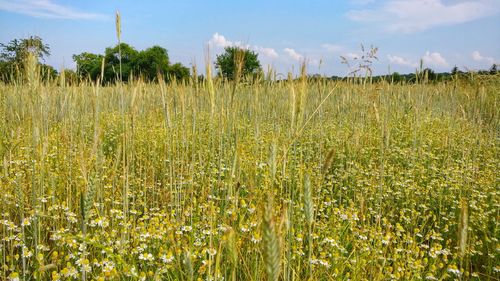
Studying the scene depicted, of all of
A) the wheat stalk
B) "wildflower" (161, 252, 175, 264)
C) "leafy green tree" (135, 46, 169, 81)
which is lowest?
"wildflower" (161, 252, 175, 264)

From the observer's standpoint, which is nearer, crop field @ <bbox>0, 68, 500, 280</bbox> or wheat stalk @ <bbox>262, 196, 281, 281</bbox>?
wheat stalk @ <bbox>262, 196, 281, 281</bbox>

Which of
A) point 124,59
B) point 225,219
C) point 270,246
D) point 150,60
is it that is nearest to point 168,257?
point 225,219

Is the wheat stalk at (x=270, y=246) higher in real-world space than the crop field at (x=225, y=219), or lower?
higher

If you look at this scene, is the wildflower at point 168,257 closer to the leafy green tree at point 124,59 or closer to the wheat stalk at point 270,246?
the wheat stalk at point 270,246

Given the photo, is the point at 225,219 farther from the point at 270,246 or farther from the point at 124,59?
→ the point at 124,59

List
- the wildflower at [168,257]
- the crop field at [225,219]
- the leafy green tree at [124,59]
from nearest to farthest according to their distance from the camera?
the crop field at [225,219], the wildflower at [168,257], the leafy green tree at [124,59]

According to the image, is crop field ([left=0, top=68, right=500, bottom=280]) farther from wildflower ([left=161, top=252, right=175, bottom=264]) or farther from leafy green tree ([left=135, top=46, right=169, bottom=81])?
leafy green tree ([left=135, top=46, right=169, bottom=81])

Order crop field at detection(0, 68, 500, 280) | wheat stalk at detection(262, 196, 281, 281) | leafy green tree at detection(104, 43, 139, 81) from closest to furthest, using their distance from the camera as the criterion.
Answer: wheat stalk at detection(262, 196, 281, 281) < crop field at detection(0, 68, 500, 280) < leafy green tree at detection(104, 43, 139, 81)

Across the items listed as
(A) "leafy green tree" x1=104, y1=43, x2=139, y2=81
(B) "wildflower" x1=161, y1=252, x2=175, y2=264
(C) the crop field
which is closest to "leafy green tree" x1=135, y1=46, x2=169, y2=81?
(A) "leafy green tree" x1=104, y1=43, x2=139, y2=81

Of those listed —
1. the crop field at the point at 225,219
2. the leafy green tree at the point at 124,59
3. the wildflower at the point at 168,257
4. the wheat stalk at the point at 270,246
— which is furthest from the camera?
the leafy green tree at the point at 124,59

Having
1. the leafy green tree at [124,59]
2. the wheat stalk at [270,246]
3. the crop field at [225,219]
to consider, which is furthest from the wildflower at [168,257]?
the leafy green tree at [124,59]

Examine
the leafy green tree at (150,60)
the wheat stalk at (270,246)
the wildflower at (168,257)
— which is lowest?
the wildflower at (168,257)

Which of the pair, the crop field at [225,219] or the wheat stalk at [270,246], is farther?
the crop field at [225,219]

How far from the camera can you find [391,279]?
1799mm
